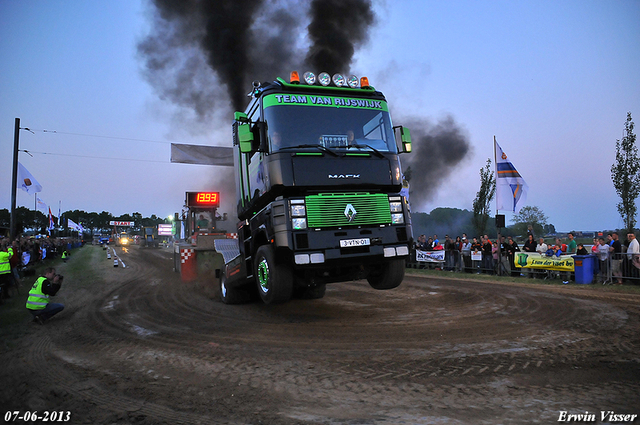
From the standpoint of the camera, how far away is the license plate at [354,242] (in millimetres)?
6061

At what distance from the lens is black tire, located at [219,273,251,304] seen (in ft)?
30.1

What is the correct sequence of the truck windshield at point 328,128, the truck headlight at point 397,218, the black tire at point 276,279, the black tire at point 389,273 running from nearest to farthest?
1. the black tire at point 276,279
2. the truck windshield at point 328,128
3. the truck headlight at point 397,218
4. the black tire at point 389,273

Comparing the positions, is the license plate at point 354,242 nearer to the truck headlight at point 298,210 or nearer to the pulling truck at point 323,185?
the pulling truck at point 323,185

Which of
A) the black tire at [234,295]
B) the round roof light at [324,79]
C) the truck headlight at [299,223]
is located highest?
the round roof light at [324,79]

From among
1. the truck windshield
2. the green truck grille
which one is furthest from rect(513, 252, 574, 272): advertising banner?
the green truck grille

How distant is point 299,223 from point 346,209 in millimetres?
769

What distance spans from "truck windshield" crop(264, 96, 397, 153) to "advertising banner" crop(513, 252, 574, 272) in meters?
9.67

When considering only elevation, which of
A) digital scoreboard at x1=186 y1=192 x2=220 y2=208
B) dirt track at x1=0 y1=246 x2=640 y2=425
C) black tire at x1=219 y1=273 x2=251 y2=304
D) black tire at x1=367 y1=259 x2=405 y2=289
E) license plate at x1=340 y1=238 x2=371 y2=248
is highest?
digital scoreboard at x1=186 y1=192 x2=220 y2=208

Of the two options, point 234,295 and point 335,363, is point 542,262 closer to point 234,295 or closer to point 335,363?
point 234,295

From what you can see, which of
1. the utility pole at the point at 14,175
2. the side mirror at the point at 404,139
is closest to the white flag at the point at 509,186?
the side mirror at the point at 404,139

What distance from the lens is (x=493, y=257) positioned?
633 inches

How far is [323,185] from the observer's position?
20.0 feet

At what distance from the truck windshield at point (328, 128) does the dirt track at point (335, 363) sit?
2.99 metres

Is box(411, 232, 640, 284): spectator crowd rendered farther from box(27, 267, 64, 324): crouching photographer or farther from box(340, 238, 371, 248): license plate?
box(27, 267, 64, 324): crouching photographer
